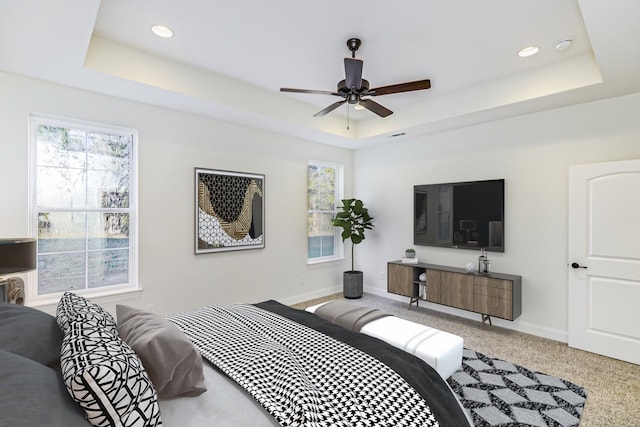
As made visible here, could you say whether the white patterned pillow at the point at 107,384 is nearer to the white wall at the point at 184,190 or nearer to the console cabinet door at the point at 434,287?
the white wall at the point at 184,190

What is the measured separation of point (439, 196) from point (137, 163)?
3.91m

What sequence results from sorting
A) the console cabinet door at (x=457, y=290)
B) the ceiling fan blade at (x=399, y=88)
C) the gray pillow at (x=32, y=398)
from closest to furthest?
1. the gray pillow at (x=32, y=398)
2. the ceiling fan blade at (x=399, y=88)
3. the console cabinet door at (x=457, y=290)

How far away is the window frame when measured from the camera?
295 centimetres

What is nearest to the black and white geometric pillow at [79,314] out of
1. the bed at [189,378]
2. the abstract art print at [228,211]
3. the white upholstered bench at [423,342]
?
the bed at [189,378]

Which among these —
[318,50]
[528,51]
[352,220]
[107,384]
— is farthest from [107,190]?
[528,51]

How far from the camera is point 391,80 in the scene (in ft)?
12.0

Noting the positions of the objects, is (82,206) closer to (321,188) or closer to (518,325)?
(321,188)

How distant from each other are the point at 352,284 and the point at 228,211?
2.33m

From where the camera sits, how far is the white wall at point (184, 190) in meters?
2.87

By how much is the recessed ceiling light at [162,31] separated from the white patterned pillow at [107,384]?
2.52 metres

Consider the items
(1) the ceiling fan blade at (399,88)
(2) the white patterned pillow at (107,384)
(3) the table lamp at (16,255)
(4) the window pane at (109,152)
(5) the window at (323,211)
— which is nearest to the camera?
(2) the white patterned pillow at (107,384)

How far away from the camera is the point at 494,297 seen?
12.2ft

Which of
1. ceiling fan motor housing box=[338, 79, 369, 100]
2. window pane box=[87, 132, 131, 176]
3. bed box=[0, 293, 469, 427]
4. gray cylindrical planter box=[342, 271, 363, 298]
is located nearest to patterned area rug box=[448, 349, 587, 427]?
bed box=[0, 293, 469, 427]

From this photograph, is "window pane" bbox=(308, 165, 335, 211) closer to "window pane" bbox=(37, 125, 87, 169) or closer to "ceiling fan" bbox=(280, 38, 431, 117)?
"ceiling fan" bbox=(280, 38, 431, 117)
